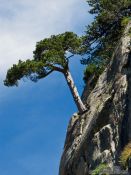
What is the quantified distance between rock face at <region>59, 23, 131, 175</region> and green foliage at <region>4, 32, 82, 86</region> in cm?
694

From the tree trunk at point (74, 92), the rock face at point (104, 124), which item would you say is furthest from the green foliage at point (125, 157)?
the tree trunk at point (74, 92)

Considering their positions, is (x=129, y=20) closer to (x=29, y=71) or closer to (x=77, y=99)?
(x=77, y=99)

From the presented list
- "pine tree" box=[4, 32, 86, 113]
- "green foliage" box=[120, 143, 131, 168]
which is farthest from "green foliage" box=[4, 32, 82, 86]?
"green foliage" box=[120, 143, 131, 168]

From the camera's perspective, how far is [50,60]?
171 feet

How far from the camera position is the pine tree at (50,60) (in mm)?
51969

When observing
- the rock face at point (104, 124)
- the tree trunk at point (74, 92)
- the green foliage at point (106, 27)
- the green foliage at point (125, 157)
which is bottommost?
the green foliage at point (125, 157)

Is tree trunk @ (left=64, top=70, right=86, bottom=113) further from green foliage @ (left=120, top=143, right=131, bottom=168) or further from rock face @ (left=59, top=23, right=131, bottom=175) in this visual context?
green foliage @ (left=120, top=143, right=131, bottom=168)

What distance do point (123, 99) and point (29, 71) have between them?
1994cm

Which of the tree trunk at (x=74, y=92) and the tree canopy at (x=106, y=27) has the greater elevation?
the tree canopy at (x=106, y=27)

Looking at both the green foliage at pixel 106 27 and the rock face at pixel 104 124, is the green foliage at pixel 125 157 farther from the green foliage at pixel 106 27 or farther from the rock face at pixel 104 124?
the green foliage at pixel 106 27

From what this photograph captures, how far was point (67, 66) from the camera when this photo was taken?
52.5 metres

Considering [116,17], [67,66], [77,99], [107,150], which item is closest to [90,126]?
[107,150]

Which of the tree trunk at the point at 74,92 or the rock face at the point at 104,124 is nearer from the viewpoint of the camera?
the rock face at the point at 104,124

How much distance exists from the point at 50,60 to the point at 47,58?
Result: 0.36 meters
